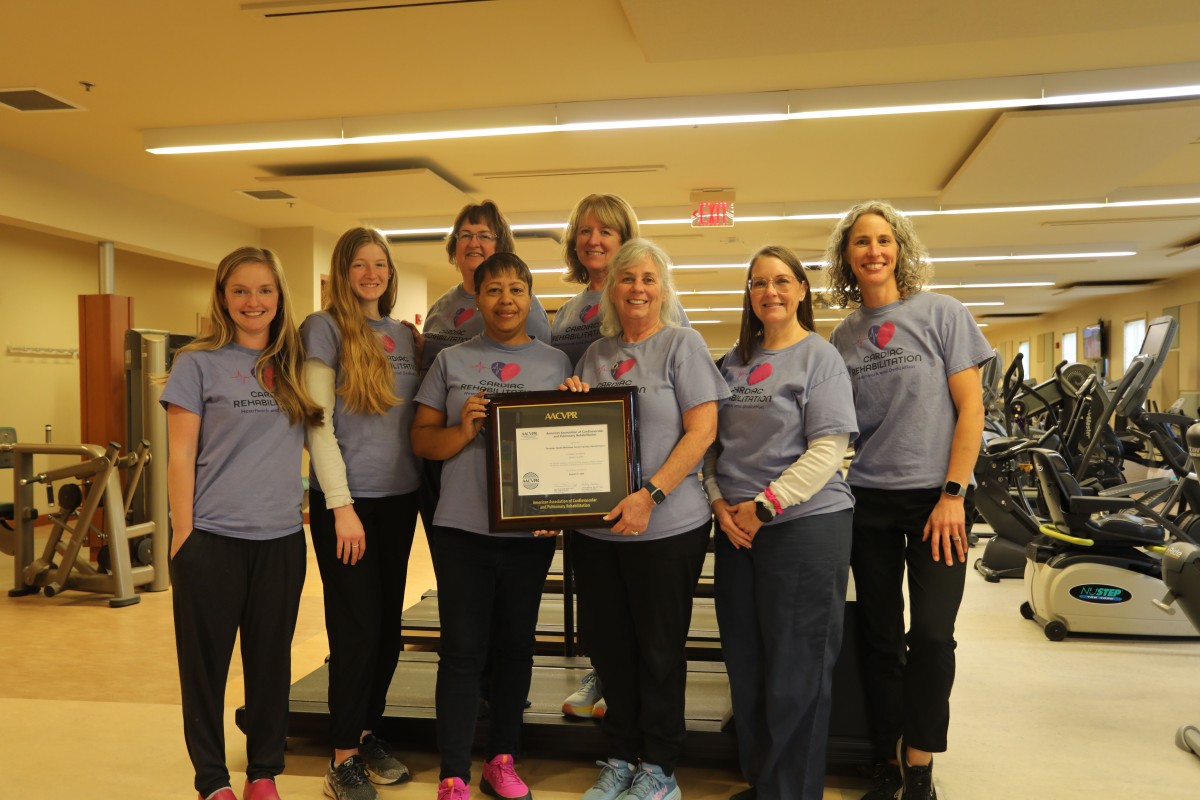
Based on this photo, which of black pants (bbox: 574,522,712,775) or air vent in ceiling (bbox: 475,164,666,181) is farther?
air vent in ceiling (bbox: 475,164,666,181)

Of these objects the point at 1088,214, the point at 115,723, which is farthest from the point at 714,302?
the point at 115,723

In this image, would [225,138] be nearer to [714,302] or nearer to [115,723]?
[115,723]

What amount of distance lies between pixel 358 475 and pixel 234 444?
0.37 m

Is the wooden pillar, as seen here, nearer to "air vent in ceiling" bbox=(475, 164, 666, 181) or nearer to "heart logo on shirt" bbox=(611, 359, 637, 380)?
"air vent in ceiling" bbox=(475, 164, 666, 181)

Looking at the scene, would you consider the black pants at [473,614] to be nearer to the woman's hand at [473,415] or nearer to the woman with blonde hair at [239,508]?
the woman's hand at [473,415]

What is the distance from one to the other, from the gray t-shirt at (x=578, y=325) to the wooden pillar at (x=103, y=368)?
485 cm

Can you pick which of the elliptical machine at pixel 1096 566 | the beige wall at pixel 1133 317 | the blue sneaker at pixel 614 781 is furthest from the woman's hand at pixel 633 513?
the beige wall at pixel 1133 317

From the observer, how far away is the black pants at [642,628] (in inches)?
94.2

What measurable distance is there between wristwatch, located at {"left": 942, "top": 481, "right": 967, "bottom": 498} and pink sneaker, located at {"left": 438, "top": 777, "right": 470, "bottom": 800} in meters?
1.60

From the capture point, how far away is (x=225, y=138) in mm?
6137

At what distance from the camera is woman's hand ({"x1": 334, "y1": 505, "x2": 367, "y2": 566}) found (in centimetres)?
251

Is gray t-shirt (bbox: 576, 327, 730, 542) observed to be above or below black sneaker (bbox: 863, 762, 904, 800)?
above

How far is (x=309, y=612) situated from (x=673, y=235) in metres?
6.32

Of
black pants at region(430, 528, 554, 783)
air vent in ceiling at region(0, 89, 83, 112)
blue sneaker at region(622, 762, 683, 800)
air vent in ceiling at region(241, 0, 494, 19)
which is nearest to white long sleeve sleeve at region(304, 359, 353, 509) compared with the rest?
black pants at region(430, 528, 554, 783)
